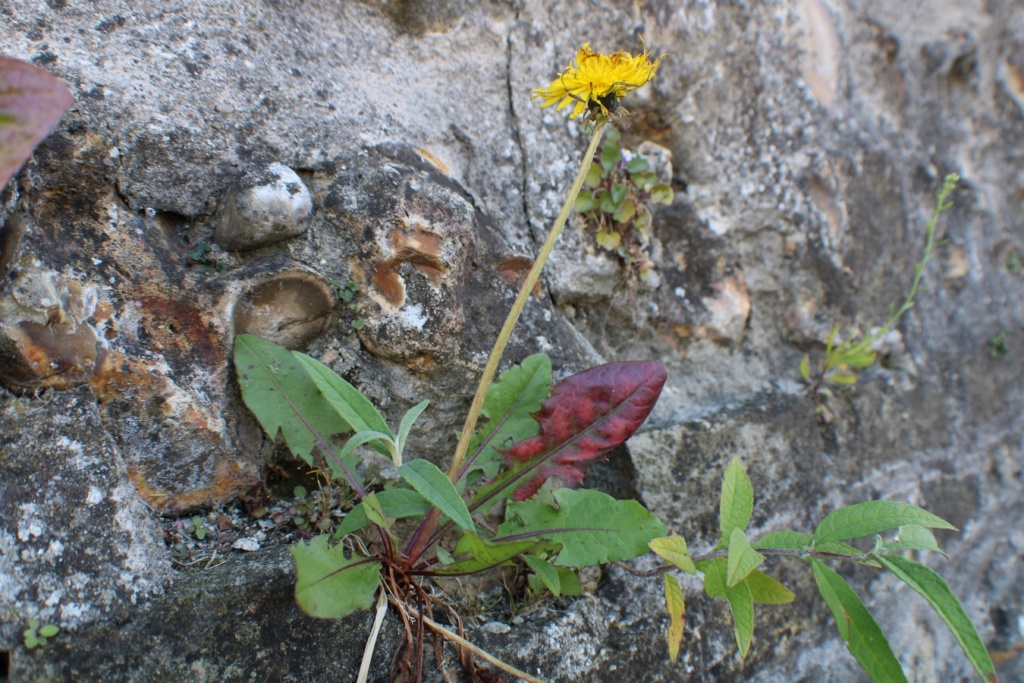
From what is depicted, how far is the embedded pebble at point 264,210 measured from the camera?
55.2 inches

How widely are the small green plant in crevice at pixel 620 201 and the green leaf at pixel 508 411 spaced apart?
0.48 meters

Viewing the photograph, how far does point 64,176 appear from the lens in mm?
1321

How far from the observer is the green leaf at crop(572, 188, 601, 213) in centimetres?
181

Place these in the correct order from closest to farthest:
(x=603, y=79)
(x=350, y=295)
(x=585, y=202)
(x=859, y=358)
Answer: (x=603, y=79) → (x=350, y=295) → (x=585, y=202) → (x=859, y=358)

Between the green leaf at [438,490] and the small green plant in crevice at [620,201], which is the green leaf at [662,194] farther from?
the green leaf at [438,490]

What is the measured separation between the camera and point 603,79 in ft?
4.10

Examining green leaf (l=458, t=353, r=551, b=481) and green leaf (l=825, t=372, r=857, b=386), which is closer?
green leaf (l=458, t=353, r=551, b=481)

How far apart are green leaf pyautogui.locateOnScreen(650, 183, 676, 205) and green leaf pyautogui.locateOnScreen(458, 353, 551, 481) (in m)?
0.63

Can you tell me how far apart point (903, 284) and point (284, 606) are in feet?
6.52

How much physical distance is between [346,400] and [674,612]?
68cm

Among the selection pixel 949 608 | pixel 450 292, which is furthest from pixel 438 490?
pixel 949 608

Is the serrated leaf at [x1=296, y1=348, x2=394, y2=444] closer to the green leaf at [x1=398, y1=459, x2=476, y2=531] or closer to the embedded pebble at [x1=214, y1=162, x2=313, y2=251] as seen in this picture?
the green leaf at [x1=398, y1=459, x2=476, y2=531]

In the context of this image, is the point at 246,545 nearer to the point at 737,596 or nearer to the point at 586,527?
the point at 586,527

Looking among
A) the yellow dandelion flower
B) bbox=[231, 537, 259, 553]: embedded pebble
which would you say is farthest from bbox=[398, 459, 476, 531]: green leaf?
the yellow dandelion flower
